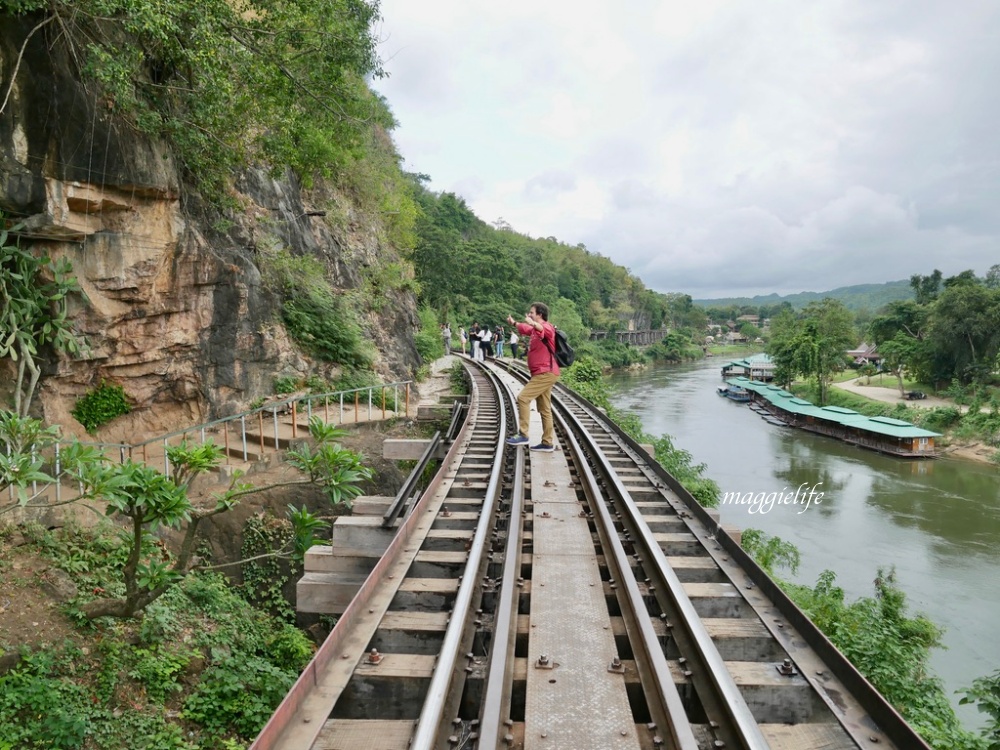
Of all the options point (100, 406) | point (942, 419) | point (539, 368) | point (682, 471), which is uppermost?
point (539, 368)

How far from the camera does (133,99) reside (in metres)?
7.32

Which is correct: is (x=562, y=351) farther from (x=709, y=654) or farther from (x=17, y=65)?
(x=17, y=65)

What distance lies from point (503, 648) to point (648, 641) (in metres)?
0.77

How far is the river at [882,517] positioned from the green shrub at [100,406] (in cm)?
1222

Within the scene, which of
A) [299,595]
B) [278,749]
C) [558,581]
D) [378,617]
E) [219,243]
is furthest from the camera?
[219,243]

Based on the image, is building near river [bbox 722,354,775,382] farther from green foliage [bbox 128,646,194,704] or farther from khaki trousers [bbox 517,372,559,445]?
green foliage [bbox 128,646,194,704]

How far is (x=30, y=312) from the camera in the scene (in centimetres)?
706

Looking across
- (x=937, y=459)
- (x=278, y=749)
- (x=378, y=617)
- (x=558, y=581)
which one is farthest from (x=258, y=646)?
(x=937, y=459)

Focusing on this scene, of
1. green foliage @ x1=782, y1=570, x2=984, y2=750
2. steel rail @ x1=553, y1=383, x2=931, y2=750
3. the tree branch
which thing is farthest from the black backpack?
the tree branch

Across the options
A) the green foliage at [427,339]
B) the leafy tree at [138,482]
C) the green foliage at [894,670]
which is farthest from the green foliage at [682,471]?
the green foliage at [427,339]

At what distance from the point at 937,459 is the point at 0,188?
35193 millimetres

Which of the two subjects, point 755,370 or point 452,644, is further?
point 755,370

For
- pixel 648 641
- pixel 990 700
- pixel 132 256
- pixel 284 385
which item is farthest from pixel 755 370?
pixel 648 641

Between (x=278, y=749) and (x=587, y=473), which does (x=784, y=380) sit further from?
(x=278, y=749)
